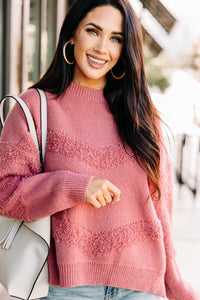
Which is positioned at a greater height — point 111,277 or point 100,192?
point 100,192

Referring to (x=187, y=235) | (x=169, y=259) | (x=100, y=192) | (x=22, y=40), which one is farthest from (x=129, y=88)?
(x=187, y=235)

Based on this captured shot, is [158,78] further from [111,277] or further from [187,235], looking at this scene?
[111,277]

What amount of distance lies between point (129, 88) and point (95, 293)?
76 cm

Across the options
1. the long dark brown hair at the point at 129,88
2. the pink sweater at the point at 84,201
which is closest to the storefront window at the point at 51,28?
the long dark brown hair at the point at 129,88

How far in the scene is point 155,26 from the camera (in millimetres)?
10688

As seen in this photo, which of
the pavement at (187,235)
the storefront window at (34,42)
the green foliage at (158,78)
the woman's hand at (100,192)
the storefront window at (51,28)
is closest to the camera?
the woman's hand at (100,192)

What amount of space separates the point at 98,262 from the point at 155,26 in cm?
964

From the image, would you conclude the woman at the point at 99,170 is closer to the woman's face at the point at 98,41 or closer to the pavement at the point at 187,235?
the woman's face at the point at 98,41

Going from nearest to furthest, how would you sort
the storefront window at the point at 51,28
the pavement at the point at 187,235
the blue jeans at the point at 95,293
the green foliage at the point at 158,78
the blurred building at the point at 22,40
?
the blue jeans at the point at 95,293
the pavement at the point at 187,235
the blurred building at the point at 22,40
the storefront window at the point at 51,28
the green foliage at the point at 158,78

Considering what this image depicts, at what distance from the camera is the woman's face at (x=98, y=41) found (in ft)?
5.62

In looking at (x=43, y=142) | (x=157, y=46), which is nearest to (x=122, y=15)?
(x=43, y=142)

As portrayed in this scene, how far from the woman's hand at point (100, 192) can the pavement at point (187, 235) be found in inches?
72.2

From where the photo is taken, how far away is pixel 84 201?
1548 mm

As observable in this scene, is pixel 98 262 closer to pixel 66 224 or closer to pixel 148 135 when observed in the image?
pixel 66 224
